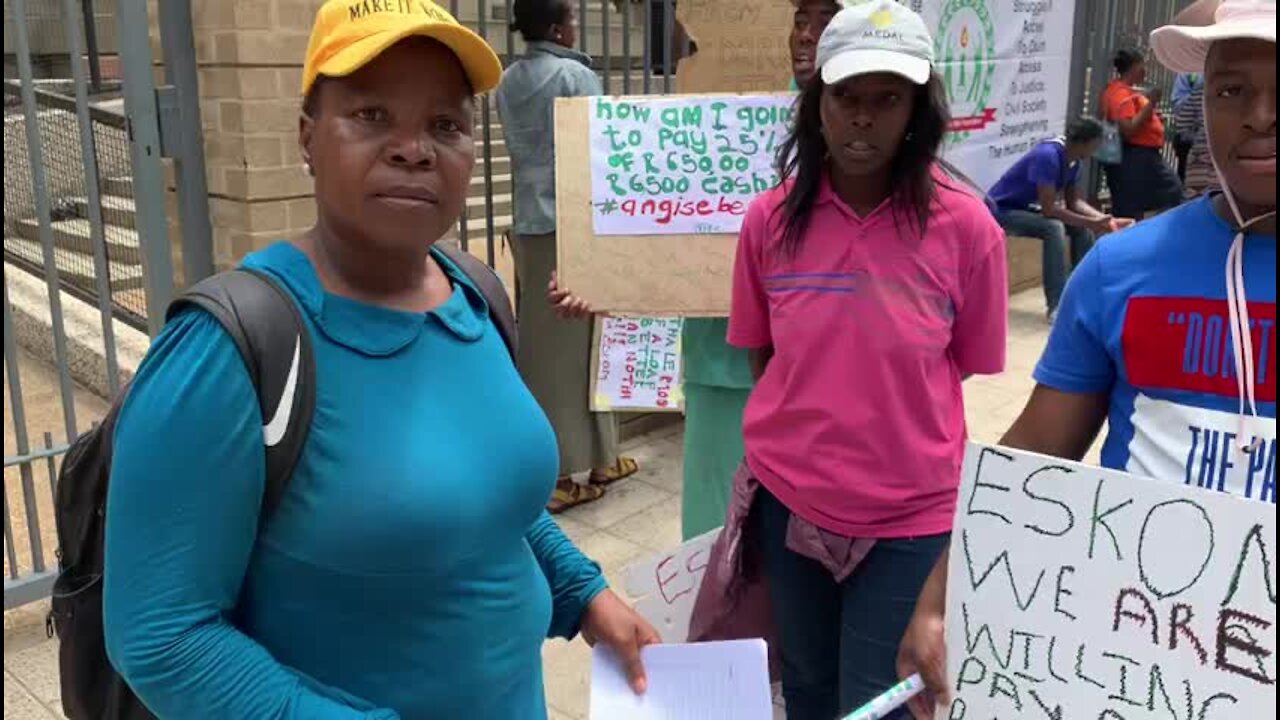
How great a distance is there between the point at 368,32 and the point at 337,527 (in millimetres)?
611

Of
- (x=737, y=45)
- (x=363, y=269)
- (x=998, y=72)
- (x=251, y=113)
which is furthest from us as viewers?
(x=998, y=72)

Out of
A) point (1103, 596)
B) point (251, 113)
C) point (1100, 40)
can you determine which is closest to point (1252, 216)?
point (1103, 596)

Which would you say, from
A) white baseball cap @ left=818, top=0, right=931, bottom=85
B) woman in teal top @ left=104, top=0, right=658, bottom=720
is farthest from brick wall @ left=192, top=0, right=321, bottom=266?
woman in teal top @ left=104, top=0, right=658, bottom=720

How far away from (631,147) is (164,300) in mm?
1714

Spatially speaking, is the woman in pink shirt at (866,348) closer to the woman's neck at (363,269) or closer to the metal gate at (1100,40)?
the woman's neck at (363,269)

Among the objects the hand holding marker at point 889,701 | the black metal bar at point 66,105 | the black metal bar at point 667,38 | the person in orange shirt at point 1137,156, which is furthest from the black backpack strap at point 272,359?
the person in orange shirt at point 1137,156

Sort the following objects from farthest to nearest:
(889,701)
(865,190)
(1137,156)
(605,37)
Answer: (1137,156), (605,37), (865,190), (889,701)

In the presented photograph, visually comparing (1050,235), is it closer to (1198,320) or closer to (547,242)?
(547,242)

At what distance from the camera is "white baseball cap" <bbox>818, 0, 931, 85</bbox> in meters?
2.34

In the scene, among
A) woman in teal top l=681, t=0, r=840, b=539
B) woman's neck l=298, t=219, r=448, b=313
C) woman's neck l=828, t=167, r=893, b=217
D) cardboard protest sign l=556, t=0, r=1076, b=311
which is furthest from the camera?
cardboard protest sign l=556, t=0, r=1076, b=311

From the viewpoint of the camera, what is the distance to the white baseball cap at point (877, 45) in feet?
7.68

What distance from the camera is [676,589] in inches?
105

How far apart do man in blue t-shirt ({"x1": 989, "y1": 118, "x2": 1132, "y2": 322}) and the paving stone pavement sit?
1.08 meters

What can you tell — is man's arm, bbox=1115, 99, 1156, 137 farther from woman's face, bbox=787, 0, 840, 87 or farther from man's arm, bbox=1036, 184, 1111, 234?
woman's face, bbox=787, 0, 840, 87
